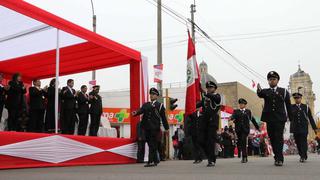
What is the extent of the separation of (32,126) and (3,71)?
4.01 metres

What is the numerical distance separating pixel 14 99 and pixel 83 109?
92.3 inches

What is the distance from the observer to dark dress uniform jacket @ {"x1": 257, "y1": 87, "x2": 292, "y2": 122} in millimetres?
9008

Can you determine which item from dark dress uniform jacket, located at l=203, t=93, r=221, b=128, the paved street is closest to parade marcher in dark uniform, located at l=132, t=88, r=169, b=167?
dark dress uniform jacket, located at l=203, t=93, r=221, b=128

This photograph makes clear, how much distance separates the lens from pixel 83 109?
12.6 meters

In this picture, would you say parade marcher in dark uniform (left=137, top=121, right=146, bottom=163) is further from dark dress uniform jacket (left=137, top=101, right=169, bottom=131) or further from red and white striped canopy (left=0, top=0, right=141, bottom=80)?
red and white striped canopy (left=0, top=0, right=141, bottom=80)

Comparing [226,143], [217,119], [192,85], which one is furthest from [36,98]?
[226,143]

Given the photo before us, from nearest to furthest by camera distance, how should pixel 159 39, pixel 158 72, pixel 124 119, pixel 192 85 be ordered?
1. pixel 192 85
2. pixel 158 72
3. pixel 159 39
4. pixel 124 119

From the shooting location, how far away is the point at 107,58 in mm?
12469

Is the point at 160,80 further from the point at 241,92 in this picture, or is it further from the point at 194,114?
the point at 241,92

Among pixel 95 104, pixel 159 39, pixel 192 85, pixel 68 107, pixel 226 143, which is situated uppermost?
pixel 159 39

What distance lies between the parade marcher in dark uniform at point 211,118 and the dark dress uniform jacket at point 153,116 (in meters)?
1.13

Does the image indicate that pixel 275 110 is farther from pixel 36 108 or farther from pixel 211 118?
pixel 36 108

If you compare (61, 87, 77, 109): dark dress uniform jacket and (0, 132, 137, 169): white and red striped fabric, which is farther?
(61, 87, 77, 109): dark dress uniform jacket

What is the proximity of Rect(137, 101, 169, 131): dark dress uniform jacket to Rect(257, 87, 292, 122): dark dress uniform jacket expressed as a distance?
2.45 m
